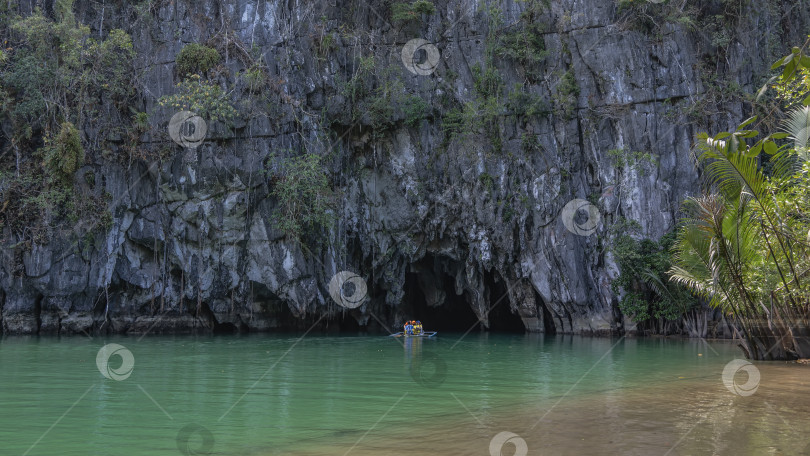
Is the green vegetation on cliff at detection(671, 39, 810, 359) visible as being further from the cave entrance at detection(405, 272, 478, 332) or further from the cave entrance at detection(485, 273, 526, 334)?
the cave entrance at detection(405, 272, 478, 332)

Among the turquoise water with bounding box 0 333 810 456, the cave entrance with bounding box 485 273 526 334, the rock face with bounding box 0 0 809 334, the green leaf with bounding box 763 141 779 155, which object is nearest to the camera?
the green leaf with bounding box 763 141 779 155

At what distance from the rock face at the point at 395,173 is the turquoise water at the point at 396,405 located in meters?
8.54

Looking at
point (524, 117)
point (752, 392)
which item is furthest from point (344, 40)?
point (752, 392)

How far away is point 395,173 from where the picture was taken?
22281mm

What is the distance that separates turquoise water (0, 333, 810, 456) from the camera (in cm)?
500

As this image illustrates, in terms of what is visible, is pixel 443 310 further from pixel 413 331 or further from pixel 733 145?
pixel 733 145

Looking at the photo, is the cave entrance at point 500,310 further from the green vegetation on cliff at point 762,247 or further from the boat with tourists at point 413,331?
the green vegetation on cliff at point 762,247

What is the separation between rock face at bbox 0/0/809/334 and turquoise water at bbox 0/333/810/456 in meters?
8.54

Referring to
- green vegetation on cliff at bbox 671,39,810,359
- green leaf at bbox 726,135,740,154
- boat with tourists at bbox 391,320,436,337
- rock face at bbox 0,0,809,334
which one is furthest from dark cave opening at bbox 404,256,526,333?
green leaf at bbox 726,135,740,154

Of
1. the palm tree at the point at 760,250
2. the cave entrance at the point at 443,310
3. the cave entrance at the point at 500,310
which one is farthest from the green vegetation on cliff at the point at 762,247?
the cave entrance at the point at 443,310

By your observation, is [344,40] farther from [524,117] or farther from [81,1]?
[81,1]

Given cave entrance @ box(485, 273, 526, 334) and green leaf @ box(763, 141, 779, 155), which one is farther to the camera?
cave entrance @ box(485, 273, 526, 334)

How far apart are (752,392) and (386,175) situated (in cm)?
1639

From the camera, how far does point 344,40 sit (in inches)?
905
